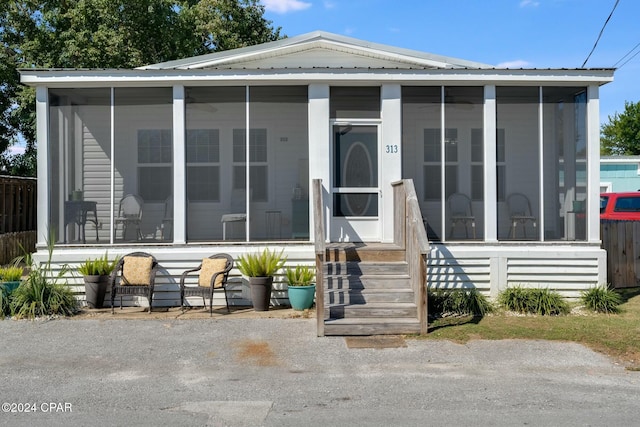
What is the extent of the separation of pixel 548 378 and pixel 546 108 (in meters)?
5.21

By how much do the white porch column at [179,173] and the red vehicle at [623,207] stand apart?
32.7 ft

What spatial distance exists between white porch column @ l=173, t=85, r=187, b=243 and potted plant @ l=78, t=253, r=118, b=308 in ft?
3.55

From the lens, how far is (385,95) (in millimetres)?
9422

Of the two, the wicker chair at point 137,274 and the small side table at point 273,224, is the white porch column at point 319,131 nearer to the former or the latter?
the small side table at point 273,224

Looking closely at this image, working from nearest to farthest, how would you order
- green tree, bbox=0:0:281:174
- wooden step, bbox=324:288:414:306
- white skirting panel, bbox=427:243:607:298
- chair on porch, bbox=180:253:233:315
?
wooden step, bbox=324:288:414:306
chair on porch, bbox=180:253:233:315
white skirting panel, bbox=427:243:607:298
green tree, bbox=0:0:281:174

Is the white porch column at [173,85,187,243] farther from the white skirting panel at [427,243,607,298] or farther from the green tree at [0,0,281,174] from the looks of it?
the green tree at [0,0,281,174]

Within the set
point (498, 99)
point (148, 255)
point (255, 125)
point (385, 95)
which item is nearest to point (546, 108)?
point (498, 99)

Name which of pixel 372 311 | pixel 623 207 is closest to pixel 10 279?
pixel 372 311

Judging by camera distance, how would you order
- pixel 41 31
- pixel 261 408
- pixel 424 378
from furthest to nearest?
pixel 41 31, pixel 424 378, pixel 261 408

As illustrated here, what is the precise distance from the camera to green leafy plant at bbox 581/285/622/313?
8805 mm

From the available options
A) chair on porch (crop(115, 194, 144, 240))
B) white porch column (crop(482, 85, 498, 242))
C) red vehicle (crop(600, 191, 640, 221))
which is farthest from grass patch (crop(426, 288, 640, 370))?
red vehicle (crop(600, 191, 640, 221))

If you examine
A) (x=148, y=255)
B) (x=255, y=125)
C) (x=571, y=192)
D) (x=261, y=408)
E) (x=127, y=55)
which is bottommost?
(x=261, y=408)

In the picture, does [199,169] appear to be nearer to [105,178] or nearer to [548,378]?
[105,178]

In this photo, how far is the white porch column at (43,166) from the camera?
9078 mm
